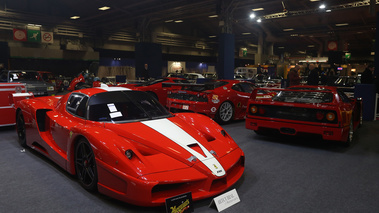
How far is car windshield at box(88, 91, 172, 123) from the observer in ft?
10.5

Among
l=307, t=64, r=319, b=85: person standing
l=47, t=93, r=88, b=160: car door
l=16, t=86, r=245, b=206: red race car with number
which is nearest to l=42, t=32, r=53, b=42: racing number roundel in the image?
l=16, t=86, r=245, b=206: red race car with number

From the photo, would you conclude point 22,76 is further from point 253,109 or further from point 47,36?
point 253,109

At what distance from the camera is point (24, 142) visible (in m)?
4.58

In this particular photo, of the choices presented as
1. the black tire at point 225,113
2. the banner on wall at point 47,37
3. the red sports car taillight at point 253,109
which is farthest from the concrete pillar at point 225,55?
the banner on wall at point 47,37

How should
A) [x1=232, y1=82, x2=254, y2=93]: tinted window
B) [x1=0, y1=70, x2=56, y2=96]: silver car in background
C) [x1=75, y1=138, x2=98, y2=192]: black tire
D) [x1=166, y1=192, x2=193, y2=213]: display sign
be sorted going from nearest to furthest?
[x1=166, y1=192, x2=193, y2=213]: display sign → [x1=75, y1=138, x2=98, y2=192]: black tire → [x1=232, y1=82, x2=254, y2=93]: tinted window → [x1=0, y1=70, x2=56, y2=96]: silver car in background

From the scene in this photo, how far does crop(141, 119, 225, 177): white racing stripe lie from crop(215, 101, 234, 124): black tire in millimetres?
3483

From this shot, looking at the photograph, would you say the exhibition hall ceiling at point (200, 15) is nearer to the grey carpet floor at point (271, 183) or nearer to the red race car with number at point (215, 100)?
the red race car with number at point (215, 100)

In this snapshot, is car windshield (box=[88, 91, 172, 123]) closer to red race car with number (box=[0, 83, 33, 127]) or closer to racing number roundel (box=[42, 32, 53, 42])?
red race car with number (box=[0, 83, 33, 127])

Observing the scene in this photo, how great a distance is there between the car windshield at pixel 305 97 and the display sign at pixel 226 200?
2801 mm

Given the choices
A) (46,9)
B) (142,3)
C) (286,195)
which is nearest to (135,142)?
(286,195)

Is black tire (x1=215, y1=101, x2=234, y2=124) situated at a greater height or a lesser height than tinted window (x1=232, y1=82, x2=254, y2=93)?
lesser

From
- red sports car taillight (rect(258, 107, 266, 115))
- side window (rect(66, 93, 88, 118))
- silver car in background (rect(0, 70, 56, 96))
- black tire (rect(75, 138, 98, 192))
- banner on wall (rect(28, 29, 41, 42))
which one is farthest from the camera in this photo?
banner on wall (rect(28, 29, 41, 42))

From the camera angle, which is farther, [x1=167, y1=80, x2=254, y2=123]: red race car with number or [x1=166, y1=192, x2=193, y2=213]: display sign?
[x1=167, y1=80, x2=254, y2=123]: red race car with number

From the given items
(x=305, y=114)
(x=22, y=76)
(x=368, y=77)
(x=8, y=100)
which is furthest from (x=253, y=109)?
(x=22, y=76)
